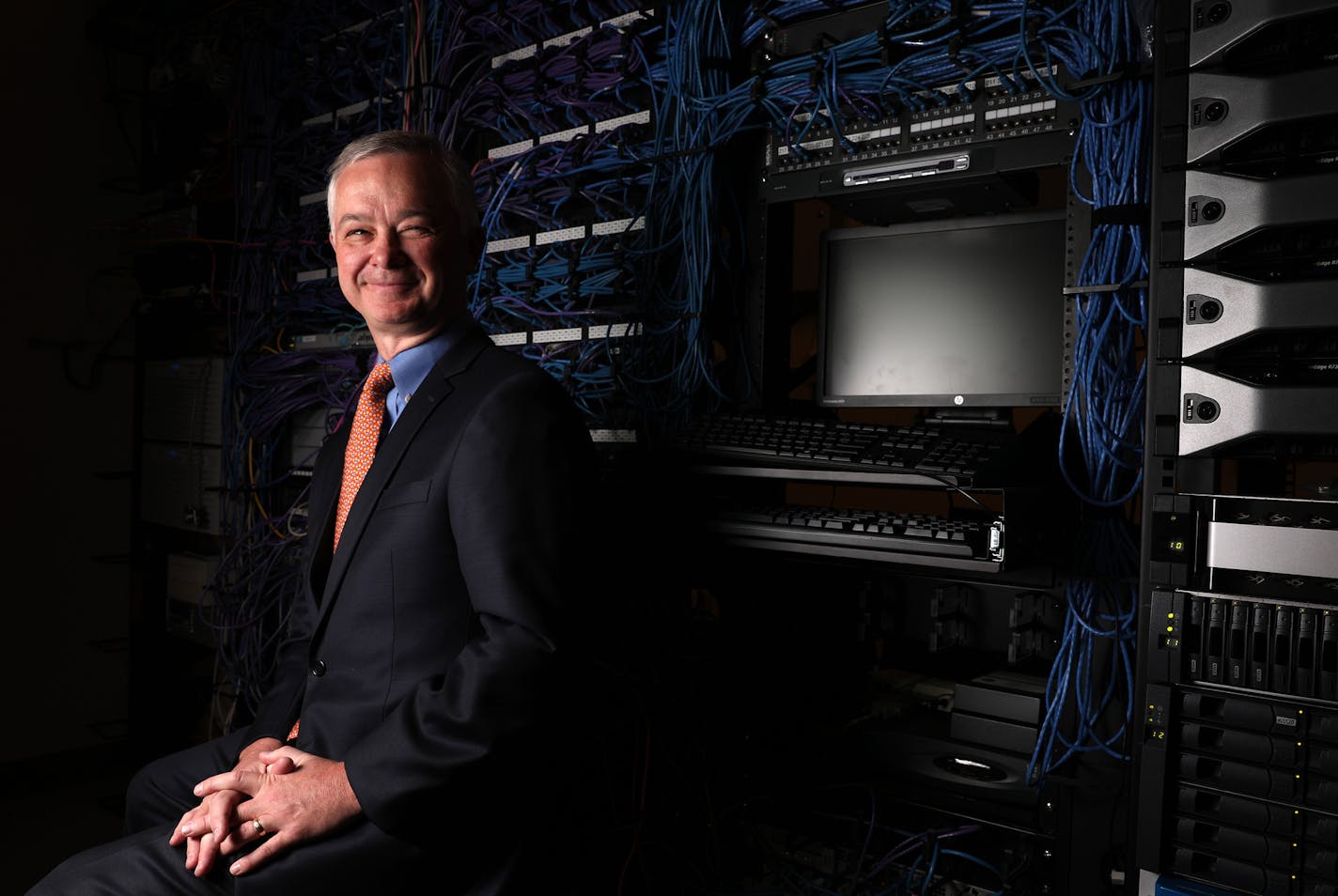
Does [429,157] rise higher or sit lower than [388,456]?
higher

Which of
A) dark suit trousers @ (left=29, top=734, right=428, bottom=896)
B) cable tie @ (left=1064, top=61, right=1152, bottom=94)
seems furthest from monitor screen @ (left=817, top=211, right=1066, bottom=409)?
dark suit trousers @ (left=29, top=734, right=428, bottom=896)

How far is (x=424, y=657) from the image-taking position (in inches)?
48.7

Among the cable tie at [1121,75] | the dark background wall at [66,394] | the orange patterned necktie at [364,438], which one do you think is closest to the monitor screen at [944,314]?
the cable tie at [1121,75]

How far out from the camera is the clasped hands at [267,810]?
1.13 metres

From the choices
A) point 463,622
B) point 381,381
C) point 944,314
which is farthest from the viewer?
point 944,314

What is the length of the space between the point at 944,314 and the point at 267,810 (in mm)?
1387

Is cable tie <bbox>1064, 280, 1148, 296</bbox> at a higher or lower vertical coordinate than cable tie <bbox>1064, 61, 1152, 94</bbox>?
lower

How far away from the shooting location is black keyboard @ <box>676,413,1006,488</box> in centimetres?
146

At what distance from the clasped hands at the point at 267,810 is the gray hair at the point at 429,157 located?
2.67 feet

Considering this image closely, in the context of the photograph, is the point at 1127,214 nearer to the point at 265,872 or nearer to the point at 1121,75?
the point at 1121,75

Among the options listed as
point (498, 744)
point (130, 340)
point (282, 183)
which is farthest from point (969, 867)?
point (130, 340)

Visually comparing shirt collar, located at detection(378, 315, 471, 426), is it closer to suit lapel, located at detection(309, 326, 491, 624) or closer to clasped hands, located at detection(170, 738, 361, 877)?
suit lapel, located at detection(309, 326, 491, 624)

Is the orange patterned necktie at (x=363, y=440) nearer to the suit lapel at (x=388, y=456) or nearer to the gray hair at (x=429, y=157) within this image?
the suit lapel at (x=388, y=456)

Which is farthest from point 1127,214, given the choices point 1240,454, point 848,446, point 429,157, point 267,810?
point 267,810
